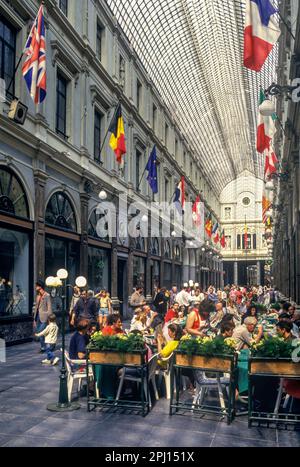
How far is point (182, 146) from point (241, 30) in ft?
47.6

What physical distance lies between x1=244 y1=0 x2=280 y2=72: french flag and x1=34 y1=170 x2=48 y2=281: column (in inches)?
356

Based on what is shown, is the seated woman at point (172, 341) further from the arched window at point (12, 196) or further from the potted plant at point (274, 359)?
the arched window at point (12, 196)

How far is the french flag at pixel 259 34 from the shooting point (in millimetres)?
11023

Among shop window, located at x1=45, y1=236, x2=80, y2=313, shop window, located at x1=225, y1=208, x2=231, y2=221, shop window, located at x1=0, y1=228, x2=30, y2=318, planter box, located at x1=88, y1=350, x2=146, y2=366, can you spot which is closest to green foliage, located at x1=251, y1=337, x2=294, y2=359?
planter box, located at x1=88, y1=350, x2=146, y2=366

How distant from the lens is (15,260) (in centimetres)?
1633

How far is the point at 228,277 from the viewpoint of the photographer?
89.4m

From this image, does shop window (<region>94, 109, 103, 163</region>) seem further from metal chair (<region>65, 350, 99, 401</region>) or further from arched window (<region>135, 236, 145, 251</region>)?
metal chair (<region>65, 350, 99, 401</region>)

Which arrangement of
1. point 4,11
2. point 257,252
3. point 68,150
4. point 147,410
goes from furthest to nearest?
point 257,252, point 68,150, point 4,11, point 147,410

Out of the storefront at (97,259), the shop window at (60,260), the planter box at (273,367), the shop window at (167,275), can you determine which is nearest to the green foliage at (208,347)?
the planter box at (273,367)

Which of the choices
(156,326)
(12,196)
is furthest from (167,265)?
(156,326)

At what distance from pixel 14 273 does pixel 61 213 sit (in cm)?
419

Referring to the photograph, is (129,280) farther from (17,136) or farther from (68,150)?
(17,136)
